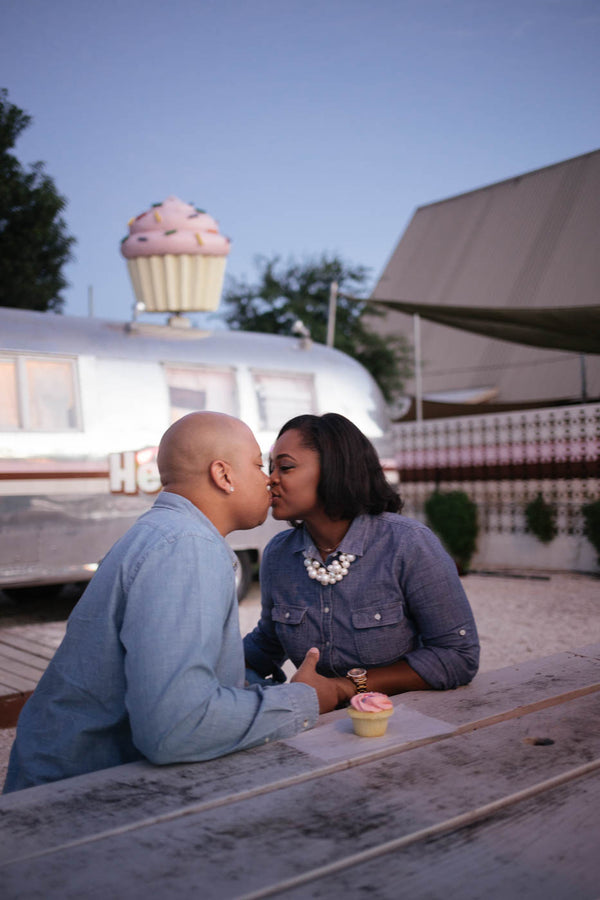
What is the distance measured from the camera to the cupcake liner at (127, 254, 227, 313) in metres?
7.62

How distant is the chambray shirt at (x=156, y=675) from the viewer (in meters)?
1.54

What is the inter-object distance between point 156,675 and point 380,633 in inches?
39.9

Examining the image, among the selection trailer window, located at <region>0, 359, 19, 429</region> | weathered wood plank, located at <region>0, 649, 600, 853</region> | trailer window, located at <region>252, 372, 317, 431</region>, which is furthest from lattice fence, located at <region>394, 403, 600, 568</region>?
weathered wood plank, located at <region>0, 649, 600, 853</region>

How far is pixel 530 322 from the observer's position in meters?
8.31

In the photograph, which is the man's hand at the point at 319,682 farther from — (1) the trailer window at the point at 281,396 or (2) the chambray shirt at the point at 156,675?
(1) the trailer window at the point at 281,396

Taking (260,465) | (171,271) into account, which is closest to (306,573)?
(260,465)

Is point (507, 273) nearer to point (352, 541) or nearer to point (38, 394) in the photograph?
point (38, 394)

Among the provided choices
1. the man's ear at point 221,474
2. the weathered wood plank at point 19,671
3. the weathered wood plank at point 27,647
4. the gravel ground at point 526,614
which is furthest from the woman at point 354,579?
the weathered wood plank at point 27,647

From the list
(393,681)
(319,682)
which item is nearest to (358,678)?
(319,682)

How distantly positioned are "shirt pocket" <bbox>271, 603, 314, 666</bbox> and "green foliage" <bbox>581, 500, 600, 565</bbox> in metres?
7.06

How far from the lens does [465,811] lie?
1.27 metres

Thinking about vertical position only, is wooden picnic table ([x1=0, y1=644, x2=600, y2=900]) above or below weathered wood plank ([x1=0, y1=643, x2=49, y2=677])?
above

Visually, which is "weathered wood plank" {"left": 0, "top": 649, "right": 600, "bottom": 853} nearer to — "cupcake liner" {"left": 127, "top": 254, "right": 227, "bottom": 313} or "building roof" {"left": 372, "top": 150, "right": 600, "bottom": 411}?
"cupcake liner" {"left": 127, "top": 254, "right": 227, "bottom": 313}

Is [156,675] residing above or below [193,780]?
above
